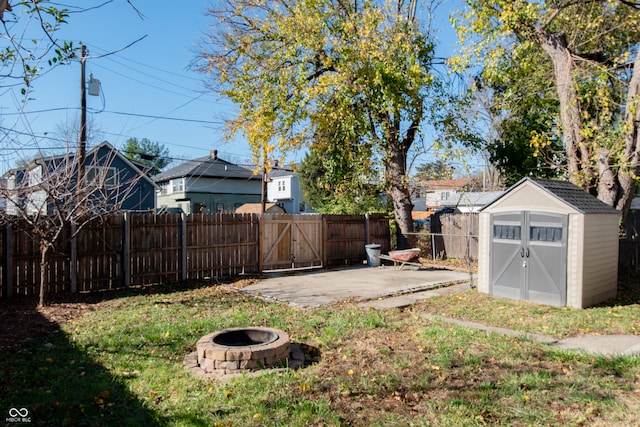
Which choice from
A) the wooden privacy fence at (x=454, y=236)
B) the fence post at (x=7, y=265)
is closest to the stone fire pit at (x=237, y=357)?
the fence post at (x=7, y=265)

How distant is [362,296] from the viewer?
951 cm

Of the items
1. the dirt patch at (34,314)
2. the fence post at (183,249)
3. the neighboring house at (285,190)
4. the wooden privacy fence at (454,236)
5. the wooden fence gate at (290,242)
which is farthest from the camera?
the neighboring house at (285,190)

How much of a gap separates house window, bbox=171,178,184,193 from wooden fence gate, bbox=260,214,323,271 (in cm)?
2146

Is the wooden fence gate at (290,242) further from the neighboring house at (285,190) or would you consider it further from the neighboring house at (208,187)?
the neighboring house at (285,190)

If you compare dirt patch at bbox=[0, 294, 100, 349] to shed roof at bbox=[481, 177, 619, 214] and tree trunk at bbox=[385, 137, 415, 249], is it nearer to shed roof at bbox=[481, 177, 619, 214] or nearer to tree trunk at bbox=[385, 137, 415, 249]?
shed roof at bbox=[481, 177, 619, 214]

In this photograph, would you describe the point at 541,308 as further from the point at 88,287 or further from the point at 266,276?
the point at 88,287

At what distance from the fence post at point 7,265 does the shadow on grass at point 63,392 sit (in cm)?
389

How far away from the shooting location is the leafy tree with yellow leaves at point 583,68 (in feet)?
33.8

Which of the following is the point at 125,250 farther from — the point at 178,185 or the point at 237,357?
the point at 178,185

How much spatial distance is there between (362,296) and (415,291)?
1.46 meters

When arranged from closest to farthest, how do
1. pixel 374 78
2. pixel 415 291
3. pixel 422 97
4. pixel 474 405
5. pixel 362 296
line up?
pixel 474 405
pixel 362 296
pixel 415 291
pixel 374 78
pixel 422 97

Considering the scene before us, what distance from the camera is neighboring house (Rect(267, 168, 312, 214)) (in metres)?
42.4

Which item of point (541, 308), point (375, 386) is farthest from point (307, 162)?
point (375, 386)

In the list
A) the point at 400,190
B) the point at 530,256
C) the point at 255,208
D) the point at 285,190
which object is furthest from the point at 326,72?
the point at 285,190
